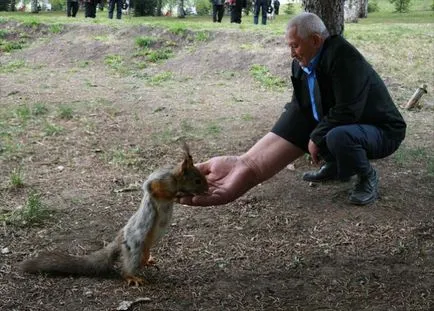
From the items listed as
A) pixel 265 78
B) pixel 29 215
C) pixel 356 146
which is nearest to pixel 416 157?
pixel 356 146

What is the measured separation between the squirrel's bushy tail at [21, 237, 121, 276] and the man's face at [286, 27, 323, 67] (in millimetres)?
1881

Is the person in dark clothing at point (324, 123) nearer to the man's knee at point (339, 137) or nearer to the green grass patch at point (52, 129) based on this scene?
the man's knee at point (339, 137)

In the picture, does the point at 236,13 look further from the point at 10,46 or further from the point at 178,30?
the point at 10,46

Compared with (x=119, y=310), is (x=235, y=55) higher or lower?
higher

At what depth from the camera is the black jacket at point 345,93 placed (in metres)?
4.39

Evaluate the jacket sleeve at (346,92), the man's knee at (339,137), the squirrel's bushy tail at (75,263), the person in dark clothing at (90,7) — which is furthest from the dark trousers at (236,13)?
the squirrel's bushy tail at (75,263)

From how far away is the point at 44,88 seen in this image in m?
9.55

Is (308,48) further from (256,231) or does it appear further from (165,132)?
(165,132)

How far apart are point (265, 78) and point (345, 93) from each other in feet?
19.7

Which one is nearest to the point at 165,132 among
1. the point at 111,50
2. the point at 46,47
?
the point at 111,50

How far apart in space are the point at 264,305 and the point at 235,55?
8.57 meters

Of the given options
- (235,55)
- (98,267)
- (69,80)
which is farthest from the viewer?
(235,55)

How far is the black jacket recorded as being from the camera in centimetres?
439

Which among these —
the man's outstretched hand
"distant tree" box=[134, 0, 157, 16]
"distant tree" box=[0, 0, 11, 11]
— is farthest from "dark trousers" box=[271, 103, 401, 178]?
"distant tree" box=[0, 0, 11, 11]
